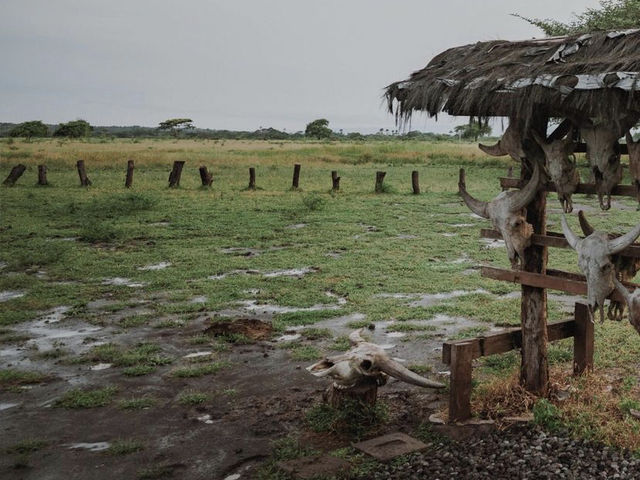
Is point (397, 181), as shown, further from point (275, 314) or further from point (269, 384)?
point (269, 384)

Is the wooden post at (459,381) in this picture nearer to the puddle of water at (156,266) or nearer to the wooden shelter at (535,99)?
the wooden shelter at (535,99)

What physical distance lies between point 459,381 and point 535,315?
37.5 inches

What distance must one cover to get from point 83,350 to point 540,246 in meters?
5.66

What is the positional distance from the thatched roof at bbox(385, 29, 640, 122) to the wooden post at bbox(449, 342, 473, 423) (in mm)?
2034

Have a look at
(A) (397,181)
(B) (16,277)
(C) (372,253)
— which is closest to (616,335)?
(C) (372,253)

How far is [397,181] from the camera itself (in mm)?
29094

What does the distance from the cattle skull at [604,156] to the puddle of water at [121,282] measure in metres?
8.53

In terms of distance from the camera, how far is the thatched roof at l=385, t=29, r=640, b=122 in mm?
4602

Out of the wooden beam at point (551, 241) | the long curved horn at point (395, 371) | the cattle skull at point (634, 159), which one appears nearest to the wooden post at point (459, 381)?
the long curved horn at point (395, 371)

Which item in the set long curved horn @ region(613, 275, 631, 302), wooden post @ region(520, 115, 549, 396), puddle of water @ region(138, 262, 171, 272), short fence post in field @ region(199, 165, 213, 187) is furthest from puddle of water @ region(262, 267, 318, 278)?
short fence post in field @ region(199, 165, 213, 187)

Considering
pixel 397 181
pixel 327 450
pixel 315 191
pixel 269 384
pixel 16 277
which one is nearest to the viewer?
pixel 327 450

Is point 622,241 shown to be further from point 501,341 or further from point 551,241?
point 501,341

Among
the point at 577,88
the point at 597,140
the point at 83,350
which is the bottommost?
the point at 83,350

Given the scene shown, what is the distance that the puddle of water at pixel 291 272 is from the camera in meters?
12.3
